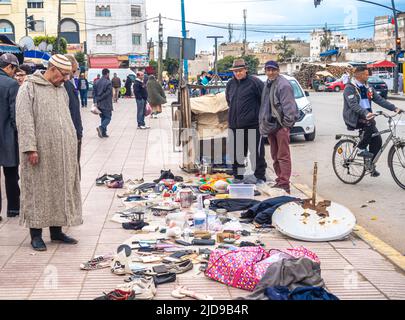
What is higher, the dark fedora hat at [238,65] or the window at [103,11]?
the window at [103,11]

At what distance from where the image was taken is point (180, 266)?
5656 millimetres

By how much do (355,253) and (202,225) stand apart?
5.99 ft

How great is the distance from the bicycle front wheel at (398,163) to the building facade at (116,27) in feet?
216

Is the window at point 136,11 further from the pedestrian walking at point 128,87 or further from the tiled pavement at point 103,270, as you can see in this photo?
the tiled pavement at point 103,270

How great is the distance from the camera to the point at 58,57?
6352mm

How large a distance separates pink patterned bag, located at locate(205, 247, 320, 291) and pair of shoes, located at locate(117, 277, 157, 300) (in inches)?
23.1

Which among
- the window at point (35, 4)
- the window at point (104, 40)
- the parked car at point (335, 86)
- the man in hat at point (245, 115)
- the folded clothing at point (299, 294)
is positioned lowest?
the parked car at point (335, 86)

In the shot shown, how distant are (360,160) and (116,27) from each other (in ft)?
217

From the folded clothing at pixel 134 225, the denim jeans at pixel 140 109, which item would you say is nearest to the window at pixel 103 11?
the denim jeans at pixel 140 109

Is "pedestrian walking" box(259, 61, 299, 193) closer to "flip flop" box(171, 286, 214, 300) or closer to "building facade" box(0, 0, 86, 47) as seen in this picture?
"flip flop" box(171, 286, 214, 300)

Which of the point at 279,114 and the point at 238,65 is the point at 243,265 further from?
the point at 238,65

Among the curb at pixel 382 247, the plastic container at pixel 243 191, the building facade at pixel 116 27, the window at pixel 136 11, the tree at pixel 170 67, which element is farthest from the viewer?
the tree at pixel 170 67

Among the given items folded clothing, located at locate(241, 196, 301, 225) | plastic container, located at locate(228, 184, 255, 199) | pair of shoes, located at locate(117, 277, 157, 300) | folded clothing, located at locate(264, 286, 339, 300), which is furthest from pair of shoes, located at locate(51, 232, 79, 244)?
plastic container, located at locate(228, 184, 255, 199)

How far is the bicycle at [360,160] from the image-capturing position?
956cm
